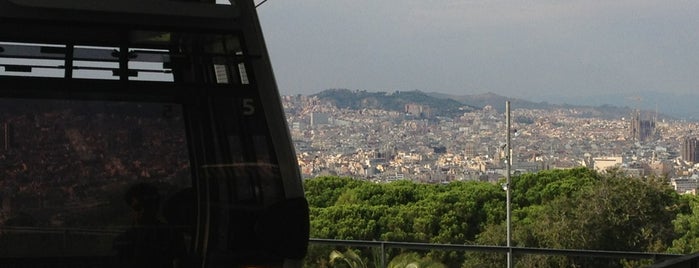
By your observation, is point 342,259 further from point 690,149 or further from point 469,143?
point 690,149

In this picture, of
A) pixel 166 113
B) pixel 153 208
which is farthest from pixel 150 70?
pixel 153 208

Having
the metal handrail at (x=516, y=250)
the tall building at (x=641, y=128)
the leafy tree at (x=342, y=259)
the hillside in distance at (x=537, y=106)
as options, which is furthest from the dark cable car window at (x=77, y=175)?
the tall building at (x=641, y=128)

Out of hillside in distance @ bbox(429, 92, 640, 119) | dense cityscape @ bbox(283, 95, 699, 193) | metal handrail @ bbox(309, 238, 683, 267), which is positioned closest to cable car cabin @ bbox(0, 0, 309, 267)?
metal handrail @ bbox(309, 238, 683, 267)

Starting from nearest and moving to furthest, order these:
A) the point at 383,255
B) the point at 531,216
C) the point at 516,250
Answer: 1. the point at 516,250
2. the point at 383,255
3. the point at 531,216

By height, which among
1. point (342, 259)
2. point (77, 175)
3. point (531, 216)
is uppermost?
point (77, 175)

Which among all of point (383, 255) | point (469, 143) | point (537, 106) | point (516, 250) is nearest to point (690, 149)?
point (537, 106)

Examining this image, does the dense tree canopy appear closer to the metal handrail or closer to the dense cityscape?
the dense cityscape

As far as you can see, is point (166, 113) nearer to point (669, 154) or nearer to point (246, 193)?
point (246, 193)
